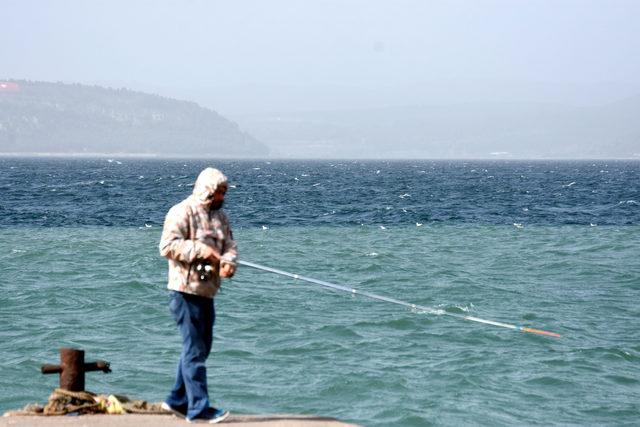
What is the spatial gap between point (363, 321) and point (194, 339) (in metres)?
12.0

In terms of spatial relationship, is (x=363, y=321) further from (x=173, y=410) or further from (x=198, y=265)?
(x=198, y=265)

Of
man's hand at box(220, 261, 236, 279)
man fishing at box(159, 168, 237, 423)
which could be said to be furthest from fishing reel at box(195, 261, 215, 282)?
man's hand at box(220, 261, 236, 279)

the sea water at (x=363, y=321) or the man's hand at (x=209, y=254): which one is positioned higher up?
the man's hand at (x=209, y=254)

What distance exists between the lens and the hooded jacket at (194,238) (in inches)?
342

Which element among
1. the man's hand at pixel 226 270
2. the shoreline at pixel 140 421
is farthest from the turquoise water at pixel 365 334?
the man's hand at pixel 226 270

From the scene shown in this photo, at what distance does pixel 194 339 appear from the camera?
900 cm

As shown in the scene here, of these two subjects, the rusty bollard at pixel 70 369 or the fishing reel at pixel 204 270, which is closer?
the fishing reel at pixel 204 270

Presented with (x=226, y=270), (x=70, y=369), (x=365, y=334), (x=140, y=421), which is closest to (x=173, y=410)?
(x=140, y=421)

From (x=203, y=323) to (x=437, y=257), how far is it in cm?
2555

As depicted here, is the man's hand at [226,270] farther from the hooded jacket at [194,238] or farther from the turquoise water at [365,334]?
the turquoise water at [365,334]

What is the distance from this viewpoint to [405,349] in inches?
725

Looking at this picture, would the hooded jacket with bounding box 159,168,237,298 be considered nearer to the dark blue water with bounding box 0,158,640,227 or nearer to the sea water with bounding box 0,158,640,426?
the sea water with bounding box 0,158,640,426

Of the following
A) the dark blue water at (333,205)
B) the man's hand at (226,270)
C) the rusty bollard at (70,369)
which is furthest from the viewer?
the dark blue water at (333,205)

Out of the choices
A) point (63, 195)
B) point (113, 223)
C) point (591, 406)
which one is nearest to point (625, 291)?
point (591, 406)
